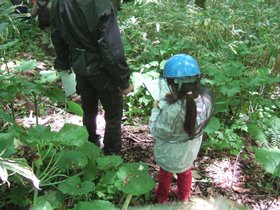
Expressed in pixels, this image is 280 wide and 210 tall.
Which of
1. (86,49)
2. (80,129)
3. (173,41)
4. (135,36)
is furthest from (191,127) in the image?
(135,36)

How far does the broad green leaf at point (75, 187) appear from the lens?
243 cm

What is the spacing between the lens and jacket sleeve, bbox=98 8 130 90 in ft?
8.72

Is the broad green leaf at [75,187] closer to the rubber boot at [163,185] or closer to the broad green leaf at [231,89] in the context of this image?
the rubber boot at [163,185]

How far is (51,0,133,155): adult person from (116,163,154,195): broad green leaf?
0.66m

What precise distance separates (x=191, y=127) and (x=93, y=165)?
0.88m

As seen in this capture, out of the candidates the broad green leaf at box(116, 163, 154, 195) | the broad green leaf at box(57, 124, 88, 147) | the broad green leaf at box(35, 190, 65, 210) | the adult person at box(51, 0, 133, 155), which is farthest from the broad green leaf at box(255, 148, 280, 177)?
the broad green leaf at box(35, 190, 65, 210)

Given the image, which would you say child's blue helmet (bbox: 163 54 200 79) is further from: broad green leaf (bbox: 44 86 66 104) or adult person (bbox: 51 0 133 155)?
broad green leaf (bbox: 44 86 66 104)

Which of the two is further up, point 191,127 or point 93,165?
point 191,127

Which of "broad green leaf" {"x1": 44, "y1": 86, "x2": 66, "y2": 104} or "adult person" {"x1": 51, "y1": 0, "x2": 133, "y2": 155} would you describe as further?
"broad green leaf" {"x1": 44, "y1": 86, "x2": 66, "y2": 104}

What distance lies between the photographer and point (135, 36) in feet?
17.3

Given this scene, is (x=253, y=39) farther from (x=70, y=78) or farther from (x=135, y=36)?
(x=70, y=78)

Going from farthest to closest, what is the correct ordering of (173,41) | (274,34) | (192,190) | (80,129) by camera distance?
(274,34)
(173,41)
(192,190)
(80,129)

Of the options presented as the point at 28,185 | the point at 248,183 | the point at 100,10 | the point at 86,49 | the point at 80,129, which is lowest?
the point at 248,183

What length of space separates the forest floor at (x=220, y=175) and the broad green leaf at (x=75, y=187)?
1.85 feet
